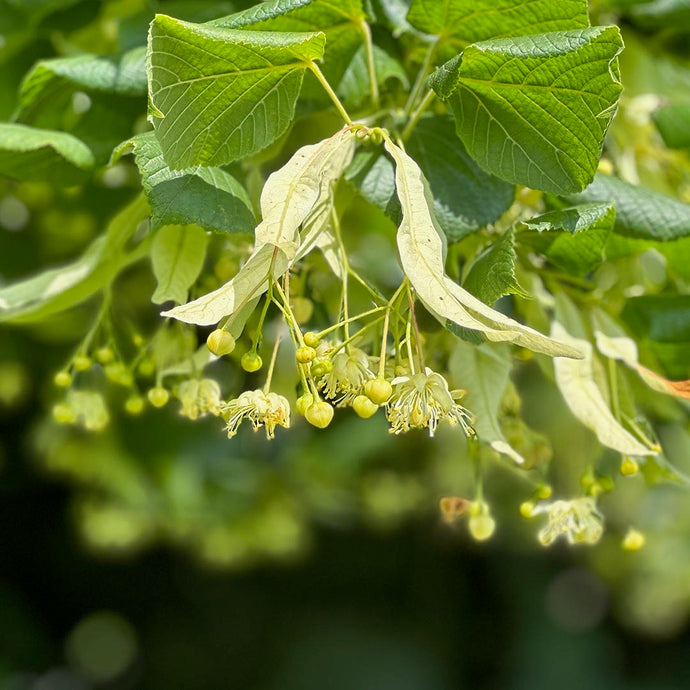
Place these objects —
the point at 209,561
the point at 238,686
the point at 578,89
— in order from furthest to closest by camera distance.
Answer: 1. the point at 238,686
2. the point at 209,561
3. the point at 578,89

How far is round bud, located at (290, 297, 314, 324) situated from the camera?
681 millimetres

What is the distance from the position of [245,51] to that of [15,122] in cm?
38

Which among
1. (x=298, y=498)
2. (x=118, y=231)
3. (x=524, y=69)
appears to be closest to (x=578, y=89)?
(x=524, y=69)

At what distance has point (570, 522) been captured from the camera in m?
0.69

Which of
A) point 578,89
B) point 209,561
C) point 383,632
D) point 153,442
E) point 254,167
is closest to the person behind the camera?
point 578,89

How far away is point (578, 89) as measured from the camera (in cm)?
50

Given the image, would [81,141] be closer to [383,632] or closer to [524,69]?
[524,69]

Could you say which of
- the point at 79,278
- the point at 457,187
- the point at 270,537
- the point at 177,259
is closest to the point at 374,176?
the point at 457,187

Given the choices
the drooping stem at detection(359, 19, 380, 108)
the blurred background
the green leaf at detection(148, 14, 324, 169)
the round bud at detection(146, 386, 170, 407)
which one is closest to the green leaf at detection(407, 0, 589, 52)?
the drooping stem at detection(359, 19, 380, 108)

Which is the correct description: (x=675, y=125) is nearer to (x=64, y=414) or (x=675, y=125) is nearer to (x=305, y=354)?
(x=305, y=354)

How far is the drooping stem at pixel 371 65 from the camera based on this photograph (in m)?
0.64

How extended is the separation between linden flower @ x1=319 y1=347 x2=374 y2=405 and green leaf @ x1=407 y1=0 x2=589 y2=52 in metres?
0.25

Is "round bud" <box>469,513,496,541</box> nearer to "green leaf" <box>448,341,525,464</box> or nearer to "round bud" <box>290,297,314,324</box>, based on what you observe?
"green leaf" <box>448,341,525,464</box>

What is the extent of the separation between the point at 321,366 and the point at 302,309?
0.18 meters
